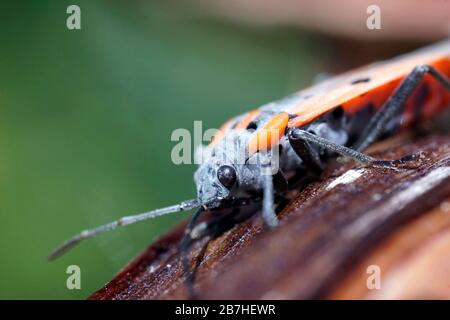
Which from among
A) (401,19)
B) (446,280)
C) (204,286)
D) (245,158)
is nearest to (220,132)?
(245,158)

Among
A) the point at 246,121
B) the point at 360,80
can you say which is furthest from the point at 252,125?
the point at 360,80

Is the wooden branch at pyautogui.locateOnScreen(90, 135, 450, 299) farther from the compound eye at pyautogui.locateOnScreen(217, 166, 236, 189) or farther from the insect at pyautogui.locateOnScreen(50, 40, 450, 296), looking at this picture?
the compound eye at pyautogui.locateOnScreen(217, 166, 236, 189)

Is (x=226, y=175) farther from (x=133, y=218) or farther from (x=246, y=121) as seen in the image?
(x=133, y=218)

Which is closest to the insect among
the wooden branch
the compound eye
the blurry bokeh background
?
the compound eye

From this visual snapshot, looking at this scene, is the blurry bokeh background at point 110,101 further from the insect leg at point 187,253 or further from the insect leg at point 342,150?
the insect leg at point 342,150

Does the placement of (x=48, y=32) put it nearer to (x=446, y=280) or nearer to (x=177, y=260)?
(x=177, y=260)

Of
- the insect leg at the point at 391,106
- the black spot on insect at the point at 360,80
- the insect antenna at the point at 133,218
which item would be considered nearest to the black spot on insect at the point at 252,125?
the insect antenna at the point at 133,218
